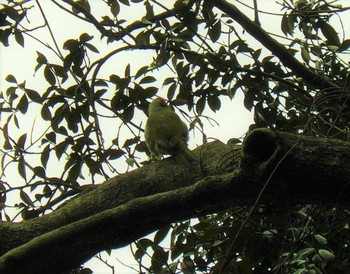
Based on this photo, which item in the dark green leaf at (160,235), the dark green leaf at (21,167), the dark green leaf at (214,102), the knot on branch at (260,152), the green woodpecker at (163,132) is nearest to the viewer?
the knot on branch at (260,152)

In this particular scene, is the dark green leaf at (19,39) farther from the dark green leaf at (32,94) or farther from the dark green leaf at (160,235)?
the dark green leaf at (160,235)

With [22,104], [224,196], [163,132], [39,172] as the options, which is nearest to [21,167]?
[39,172]

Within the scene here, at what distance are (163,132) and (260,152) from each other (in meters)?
1.94

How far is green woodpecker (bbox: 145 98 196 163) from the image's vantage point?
404cm

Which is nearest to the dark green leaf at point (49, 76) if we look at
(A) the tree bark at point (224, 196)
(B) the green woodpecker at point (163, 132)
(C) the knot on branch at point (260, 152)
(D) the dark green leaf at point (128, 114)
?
(D) the dark green leaf at point (128, 114)

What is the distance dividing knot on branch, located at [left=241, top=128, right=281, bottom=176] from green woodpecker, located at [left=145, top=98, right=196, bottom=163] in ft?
4.75

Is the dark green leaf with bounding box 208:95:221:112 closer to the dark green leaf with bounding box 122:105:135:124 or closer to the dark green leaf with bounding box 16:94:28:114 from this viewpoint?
the dark green leaf with bounding box 122:105:135:124

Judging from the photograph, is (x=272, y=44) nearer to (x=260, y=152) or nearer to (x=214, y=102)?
(x=214, y=102)

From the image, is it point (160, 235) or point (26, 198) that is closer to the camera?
point (160, 235)

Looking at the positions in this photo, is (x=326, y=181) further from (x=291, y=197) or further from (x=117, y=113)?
(x=117, y=113)

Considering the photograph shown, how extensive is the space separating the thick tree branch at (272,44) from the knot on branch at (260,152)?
1377 millimetres

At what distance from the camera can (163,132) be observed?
4.21 metres

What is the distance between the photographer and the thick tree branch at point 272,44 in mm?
3580

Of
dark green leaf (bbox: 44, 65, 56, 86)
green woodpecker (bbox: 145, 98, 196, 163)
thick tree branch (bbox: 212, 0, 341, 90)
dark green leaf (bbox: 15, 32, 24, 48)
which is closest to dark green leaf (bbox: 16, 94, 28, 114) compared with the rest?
dark green leaf (bbox: 44, 65, 56, 86)
